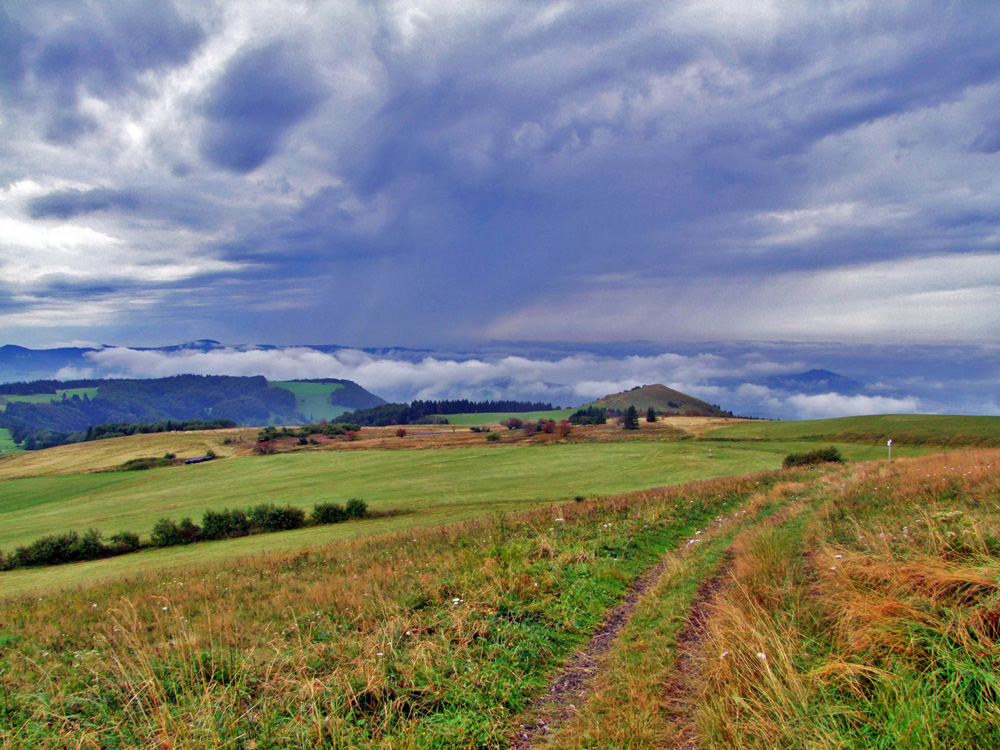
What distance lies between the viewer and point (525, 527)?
15.1m

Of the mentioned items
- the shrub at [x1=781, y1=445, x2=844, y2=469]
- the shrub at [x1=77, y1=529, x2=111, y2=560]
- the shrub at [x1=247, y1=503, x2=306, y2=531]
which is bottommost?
the shrub at [x1=77, y1=529, x2=111, y2=560]

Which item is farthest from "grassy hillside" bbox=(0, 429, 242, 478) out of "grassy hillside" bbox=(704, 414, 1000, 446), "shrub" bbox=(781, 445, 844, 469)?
"grassy hillside" bbox=(704, 414, 1000, 446)

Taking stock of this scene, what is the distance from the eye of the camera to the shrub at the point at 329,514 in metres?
44.9

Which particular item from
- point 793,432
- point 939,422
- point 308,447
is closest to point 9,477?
point 308,447

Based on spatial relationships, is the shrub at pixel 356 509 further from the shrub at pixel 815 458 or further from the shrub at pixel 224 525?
the shrub at pixel 815 458

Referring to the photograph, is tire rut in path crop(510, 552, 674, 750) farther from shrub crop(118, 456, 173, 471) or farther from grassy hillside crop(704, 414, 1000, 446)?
shrub crop(118, 456, 173, 471)

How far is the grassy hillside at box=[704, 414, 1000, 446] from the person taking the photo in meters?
61.2

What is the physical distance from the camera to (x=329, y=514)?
4519 centimetres

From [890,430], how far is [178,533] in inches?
3419

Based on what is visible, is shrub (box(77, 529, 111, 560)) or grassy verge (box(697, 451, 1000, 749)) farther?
shrub (box(77, 529, 111, 560))

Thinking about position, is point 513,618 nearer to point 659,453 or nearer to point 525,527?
point 525,527

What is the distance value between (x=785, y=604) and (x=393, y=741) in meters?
4.98

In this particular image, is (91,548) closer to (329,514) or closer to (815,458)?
(329,514)

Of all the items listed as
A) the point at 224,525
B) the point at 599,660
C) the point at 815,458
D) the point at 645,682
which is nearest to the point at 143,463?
the point at 224,525
